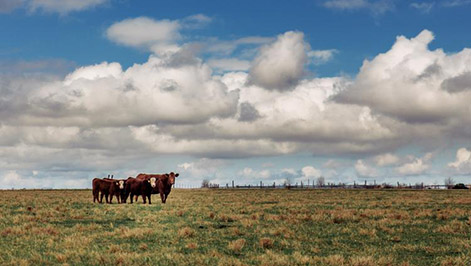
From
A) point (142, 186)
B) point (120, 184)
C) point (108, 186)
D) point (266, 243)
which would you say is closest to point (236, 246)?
point (266, 243)

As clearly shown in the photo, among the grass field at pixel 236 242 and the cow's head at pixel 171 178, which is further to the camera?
the cow's head at pixel 171 178

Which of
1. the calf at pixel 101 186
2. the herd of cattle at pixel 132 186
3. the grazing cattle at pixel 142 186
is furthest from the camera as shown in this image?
the calf at pixel 101 186

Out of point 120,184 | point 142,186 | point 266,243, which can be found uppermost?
point 120,184

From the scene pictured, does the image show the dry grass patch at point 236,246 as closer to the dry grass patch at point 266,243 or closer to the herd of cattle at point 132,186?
the dry grass patch at point 266,243

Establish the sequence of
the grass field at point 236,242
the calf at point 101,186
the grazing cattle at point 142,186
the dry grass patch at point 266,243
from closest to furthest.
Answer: the grass field at point 236,242, the dry grass patch at point 266,243, the grazing cattle at point 142,186, the calf at point 101,186

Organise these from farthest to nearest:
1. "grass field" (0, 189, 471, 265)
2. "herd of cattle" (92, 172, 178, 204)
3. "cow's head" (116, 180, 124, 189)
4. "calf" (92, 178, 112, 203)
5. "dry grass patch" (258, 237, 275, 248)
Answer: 1. "calf" (92, 178, 112, 203)
2. "cow's head" (116, 180, 124, 189)
3. "herd of cattle" (92, 172, 178, 204)
4. "dry grass patch" (258, 237, 275, 248)
5. "grass field" (0, 189, 471, 265)

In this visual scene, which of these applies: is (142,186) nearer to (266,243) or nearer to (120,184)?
(120,184)

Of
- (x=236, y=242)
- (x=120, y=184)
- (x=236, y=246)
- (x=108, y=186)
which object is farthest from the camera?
(x=108, y=186)

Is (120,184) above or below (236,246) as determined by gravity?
above

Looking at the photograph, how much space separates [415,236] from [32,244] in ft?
42.5

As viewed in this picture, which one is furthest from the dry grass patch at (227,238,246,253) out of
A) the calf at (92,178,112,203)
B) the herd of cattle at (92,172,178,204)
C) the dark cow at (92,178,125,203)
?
the calf at (92,178,112,203)

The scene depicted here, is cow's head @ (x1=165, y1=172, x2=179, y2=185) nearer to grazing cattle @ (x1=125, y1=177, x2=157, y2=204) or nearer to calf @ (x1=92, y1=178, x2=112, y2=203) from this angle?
grazing cattle @ (x1=125, y1=177, x2=157, y2=204)

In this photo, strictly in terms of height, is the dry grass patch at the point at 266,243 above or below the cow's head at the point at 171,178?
below

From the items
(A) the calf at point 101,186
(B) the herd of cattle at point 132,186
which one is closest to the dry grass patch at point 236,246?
(B) the herd of cattle at point 132,186
